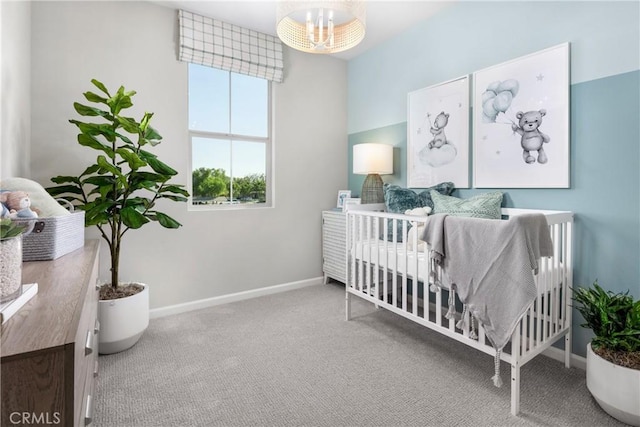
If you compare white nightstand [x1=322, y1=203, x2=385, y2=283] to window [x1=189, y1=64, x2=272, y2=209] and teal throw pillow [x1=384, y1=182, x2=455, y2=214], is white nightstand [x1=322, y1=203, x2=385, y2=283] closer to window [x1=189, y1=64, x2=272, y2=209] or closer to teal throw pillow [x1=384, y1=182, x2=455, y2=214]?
teal throw pillow [x1=384, y1=182, x2=455, y2=214]

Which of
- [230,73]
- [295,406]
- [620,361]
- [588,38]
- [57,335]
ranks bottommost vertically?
[295,406]

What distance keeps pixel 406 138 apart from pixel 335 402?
2.24 metres

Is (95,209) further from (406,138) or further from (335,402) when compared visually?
(406,138)

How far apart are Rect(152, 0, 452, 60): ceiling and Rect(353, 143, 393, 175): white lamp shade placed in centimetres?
104

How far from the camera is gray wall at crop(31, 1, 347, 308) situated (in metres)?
2.27

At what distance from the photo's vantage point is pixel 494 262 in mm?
1520

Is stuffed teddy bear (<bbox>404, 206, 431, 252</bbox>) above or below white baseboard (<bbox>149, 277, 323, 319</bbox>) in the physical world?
above

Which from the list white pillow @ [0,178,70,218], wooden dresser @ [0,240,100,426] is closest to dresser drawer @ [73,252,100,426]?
wooden dresser @ [0,240,100,426]

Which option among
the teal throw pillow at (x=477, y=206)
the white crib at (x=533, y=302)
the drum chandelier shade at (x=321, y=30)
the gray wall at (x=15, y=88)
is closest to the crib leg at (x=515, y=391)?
the white crib at (x=533, y=302)

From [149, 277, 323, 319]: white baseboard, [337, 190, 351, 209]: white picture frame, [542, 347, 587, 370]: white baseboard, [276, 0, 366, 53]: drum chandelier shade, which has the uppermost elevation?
[276, 0, 366, 53]: drum chandelier shade

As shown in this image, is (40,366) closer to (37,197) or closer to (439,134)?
(37,197)

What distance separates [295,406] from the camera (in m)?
1.58

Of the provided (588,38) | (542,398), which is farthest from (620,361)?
(588,38)

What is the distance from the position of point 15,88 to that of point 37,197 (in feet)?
2.85
